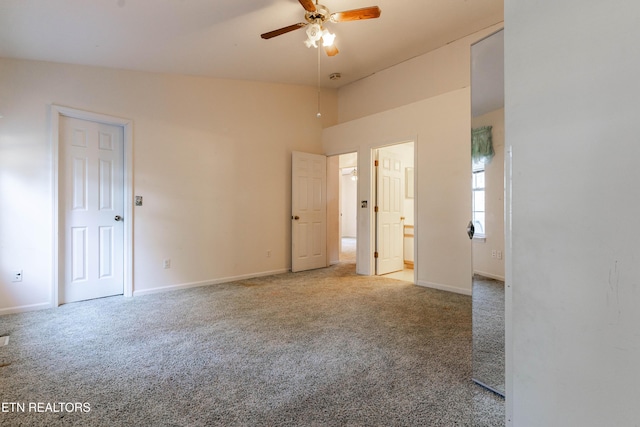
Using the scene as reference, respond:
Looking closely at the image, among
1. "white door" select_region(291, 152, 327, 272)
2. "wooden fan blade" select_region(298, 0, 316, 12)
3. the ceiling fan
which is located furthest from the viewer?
"white door" select_region(291, 152, 327, 272)

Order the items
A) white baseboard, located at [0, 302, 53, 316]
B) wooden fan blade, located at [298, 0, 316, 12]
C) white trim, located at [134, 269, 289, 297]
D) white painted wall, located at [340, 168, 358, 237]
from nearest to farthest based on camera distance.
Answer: wooden fan blade, located at [298, 0, 316, 12]
white baseboard, located at [0, 302, 53, 316]
white trim, located at [134, 269, 289, 297]
white painted wall, located at [340, 168, 358, 237]

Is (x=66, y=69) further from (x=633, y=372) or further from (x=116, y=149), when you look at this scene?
(x=633, y=372)

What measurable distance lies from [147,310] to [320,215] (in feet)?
9.83

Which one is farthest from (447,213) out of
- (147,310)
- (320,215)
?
(147,310)

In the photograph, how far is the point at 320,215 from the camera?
529cm

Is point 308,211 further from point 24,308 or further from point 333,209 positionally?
point 24,308

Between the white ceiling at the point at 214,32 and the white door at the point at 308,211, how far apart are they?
58.5 inches

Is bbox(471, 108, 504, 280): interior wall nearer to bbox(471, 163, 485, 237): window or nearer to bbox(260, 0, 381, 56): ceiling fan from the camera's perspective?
bbox(471, 163, 485, 237): window

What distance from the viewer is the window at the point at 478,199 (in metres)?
1.75

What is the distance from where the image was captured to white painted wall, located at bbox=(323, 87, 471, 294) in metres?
3.68

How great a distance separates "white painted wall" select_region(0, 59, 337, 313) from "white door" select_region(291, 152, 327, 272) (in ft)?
0.46

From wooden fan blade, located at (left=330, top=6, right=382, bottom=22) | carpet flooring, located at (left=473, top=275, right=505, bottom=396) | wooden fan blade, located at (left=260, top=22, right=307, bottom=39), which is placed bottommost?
carpet flooring, located at (left=473, top=275, right=505, bottom=396)

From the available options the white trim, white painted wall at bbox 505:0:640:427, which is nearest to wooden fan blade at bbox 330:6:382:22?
white painted wall at bbox 505:0:640:427

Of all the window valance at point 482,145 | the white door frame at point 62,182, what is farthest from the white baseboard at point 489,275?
the white door frame at point 62,182
